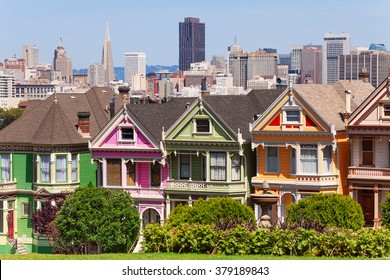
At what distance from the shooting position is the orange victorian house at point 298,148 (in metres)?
47.6

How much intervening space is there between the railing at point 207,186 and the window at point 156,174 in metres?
0.93

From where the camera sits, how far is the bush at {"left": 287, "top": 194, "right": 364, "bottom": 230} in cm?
4378

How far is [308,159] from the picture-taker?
47969 mm

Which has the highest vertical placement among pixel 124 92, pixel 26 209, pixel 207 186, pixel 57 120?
pixel 124 92

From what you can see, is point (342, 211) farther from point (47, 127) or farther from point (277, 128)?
point (47, 127)

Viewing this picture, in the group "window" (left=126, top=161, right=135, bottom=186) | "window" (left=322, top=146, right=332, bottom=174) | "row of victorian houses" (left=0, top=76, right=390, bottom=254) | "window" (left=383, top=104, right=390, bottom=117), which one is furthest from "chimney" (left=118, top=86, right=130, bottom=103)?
"window" (left=383, top=104, right=390, bottom=117)

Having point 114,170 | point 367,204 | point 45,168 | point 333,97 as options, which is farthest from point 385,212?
point 45,168

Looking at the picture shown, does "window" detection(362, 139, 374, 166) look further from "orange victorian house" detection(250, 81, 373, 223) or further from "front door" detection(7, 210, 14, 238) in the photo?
"front door" detection(7, 210, 14, 238)

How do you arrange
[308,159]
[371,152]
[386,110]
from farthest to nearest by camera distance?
1. [308,159]
2. [371,152]
3. [386,110]

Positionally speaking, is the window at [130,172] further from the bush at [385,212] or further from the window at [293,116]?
the bush at [385,212]

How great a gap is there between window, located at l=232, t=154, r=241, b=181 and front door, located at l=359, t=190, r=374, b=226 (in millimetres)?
4607

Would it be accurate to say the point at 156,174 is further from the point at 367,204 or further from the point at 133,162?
the point at 367,204

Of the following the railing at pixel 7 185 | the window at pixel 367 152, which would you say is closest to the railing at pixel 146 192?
the railing at pixel 7 185

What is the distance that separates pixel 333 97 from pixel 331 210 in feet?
23.7
